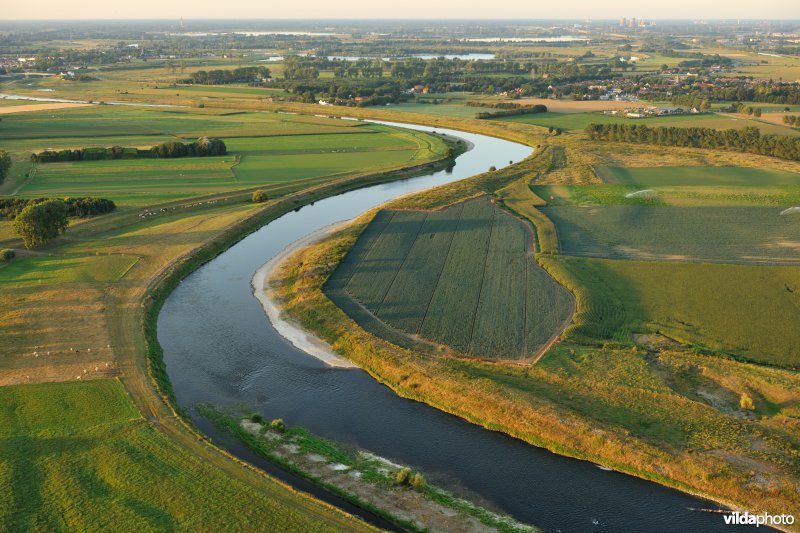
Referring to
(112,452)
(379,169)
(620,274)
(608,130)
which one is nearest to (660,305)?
(620,274)

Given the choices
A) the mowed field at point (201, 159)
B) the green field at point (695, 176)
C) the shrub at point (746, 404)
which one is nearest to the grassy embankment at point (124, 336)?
the mowed field at point (201, 159)

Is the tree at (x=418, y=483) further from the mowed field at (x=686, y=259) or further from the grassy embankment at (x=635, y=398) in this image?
the mowed field at (x=686, y=259)

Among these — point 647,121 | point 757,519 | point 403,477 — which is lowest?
point 757,519

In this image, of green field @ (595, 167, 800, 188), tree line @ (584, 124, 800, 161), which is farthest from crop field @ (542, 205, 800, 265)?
tree line @ (584, 124, 800, 161)

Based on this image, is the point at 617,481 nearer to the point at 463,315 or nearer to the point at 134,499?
the point at 463,315

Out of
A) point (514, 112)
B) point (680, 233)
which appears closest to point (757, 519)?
point (680, 233)

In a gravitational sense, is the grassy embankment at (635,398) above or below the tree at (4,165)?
below

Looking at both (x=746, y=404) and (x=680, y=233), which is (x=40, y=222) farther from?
(x=680, y=233)
